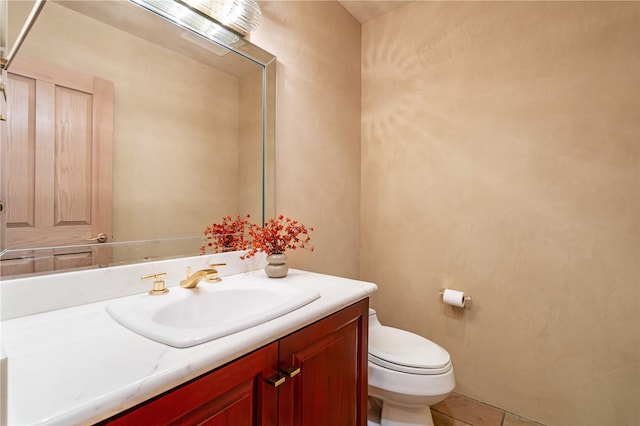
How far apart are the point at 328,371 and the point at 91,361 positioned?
2.03ft

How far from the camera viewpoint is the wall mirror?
806 millimetres

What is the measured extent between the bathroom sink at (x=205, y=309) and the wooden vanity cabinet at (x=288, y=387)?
75 millimetres

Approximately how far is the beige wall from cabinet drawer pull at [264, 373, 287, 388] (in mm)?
893

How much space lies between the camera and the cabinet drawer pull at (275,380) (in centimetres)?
69

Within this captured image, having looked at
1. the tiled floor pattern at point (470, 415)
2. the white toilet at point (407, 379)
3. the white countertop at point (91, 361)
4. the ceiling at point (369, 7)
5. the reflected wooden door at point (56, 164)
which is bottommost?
the tiled floor pattern at point (470, 415)

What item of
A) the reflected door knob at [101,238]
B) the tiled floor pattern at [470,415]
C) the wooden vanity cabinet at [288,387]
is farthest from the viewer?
the tiled floor pattern at [470,415]

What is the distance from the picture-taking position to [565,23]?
1435 mm

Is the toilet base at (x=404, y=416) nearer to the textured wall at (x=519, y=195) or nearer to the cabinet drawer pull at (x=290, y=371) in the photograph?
the textured wall at (x=519, y=195)

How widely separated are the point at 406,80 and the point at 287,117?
2.95 feet

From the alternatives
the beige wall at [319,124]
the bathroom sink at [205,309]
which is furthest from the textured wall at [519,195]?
the bathroom sink at [205,309]

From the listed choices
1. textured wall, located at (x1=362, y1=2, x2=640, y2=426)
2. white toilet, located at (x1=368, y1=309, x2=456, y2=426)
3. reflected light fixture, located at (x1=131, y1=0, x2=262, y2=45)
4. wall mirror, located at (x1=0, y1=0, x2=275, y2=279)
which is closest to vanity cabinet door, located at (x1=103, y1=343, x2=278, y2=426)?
wall mirror, located at (x1=0, y1=0, x2=275, y2=279)

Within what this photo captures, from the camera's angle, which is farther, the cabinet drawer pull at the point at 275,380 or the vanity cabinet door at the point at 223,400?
the cabinet drawer pull at the point at 275,380

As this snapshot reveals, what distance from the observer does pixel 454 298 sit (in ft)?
5.46

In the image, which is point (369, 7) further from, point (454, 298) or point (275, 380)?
point (275, 380)
